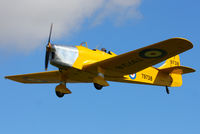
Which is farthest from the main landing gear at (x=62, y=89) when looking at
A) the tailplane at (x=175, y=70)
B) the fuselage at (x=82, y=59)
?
the tailplane at (x=175, y=70)

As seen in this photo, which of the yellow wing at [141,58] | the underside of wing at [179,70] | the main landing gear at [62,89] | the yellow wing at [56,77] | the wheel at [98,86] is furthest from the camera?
the underside of wing at [179,70]

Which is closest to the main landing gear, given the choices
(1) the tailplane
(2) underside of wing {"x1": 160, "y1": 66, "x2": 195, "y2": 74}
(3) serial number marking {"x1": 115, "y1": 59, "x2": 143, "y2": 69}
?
(3) serial number marking {"x1": 115, "y1": 59, "x2": 143, "y2": 69}

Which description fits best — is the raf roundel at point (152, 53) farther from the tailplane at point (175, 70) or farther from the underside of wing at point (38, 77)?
the underside of wing at point (38, 77)

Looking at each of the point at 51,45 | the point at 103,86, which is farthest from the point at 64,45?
the point at 103,86

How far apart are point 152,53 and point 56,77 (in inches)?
233

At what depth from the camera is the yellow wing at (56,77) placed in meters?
15.2

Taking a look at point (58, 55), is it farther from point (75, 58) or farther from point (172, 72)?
point (172, 72)

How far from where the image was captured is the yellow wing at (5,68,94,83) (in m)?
15.2

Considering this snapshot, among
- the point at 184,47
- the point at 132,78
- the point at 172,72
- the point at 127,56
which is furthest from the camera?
the point at 172,72

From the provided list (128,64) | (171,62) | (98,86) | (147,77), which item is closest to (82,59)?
(98,86)

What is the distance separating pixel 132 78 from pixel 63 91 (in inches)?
133

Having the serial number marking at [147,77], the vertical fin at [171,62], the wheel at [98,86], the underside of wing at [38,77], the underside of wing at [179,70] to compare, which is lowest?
the wheel at [98,86]

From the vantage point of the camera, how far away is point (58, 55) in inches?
566

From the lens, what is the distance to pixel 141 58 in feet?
47.3
